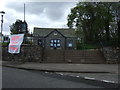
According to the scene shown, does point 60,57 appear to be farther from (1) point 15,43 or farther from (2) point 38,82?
(2) point 38,82

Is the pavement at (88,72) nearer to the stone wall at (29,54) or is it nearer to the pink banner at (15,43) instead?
the stone wall at (29,54)

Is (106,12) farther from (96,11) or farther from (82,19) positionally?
(82,19)

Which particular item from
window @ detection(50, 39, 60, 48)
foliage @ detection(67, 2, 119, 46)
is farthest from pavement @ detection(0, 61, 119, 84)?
window @ detection(50, 39, 60, 48)

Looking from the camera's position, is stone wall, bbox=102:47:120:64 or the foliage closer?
stone wall, bbox=102:47:120:64

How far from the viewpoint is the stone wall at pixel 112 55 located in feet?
58.0

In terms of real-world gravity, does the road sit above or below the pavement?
above

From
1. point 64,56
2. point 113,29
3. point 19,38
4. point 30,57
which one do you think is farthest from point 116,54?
point 113,29

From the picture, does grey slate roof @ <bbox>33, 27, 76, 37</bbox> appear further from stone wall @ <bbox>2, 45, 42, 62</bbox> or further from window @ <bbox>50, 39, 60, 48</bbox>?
stone wall @ <bbox>2, 45, 42, 62</bbox>

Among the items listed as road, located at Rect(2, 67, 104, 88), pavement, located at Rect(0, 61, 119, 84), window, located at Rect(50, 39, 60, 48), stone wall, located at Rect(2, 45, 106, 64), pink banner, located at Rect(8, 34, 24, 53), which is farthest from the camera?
window, located at Rect(50, 39, 60, 48)

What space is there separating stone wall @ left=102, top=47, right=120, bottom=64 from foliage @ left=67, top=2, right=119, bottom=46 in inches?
776

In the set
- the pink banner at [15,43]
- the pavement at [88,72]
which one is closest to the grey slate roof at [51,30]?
the pink banner at [15,43]

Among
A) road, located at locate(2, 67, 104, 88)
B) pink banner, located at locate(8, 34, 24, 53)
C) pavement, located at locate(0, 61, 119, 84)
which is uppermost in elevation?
pink banner, located at locate(8, 34, 24, 53)

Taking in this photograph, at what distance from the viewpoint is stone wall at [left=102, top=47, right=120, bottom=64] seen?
1767 centimetres

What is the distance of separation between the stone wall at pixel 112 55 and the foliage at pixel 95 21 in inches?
776
